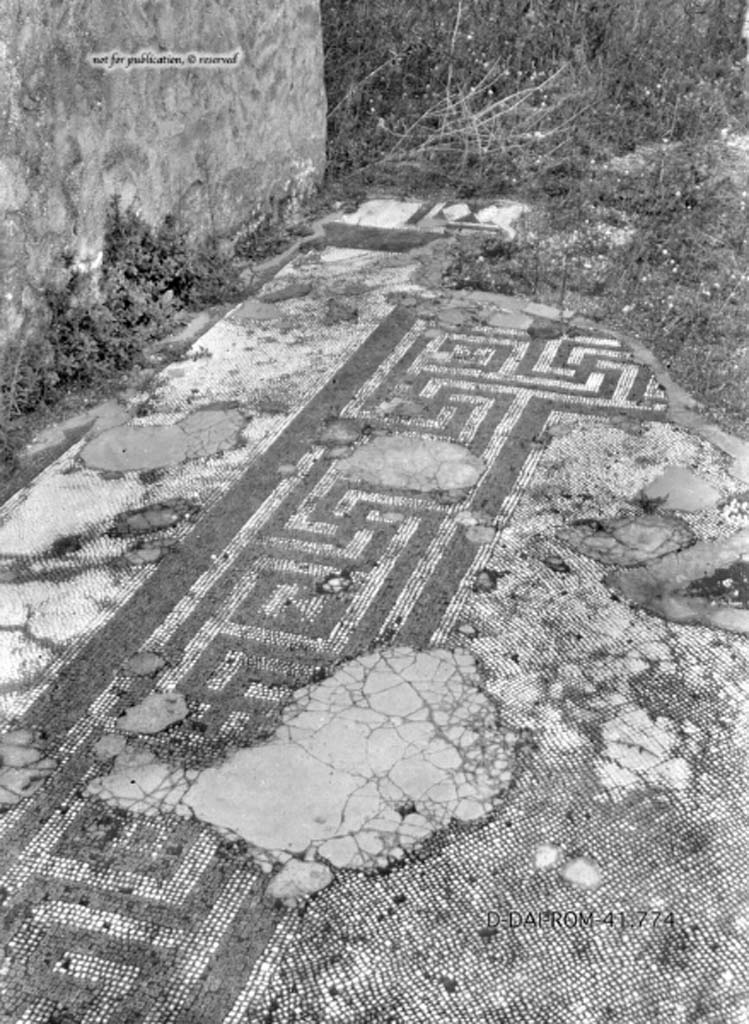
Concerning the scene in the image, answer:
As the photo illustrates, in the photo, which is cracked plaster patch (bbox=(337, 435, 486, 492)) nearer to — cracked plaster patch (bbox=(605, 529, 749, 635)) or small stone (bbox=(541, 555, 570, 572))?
small stone (bbox=(541, 555, 570, 572))

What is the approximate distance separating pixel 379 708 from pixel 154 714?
635 millimetres

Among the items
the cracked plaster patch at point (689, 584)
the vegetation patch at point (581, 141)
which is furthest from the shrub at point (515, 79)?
the cracked plaster patch at point (689, 584)

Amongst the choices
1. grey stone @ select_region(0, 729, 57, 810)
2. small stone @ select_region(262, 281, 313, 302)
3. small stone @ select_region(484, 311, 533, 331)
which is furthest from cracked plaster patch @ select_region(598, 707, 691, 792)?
Result: small stone @ select_region(262, 281, 313, 302)

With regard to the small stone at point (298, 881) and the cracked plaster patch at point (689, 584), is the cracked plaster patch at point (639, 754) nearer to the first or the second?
the cracked plaster patch at point (689, 584)

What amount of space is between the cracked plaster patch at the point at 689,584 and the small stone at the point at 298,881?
1429mm

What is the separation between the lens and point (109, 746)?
3199 millimetres

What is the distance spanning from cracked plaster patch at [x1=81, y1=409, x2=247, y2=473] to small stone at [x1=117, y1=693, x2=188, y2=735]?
1367mm

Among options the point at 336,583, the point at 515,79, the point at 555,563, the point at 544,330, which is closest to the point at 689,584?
the point at 555,563

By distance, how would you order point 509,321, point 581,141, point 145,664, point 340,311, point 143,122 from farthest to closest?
point 581,141 < point 340,311 < point 509,321 < point 143,122 < point 145,664

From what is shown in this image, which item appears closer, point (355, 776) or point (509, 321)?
point (355, 776)

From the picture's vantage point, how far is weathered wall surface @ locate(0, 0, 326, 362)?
473 cm

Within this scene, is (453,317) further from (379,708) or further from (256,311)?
(379,708)

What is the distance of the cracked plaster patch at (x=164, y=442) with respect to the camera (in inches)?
179

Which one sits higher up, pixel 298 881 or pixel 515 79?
pixel 515 79
